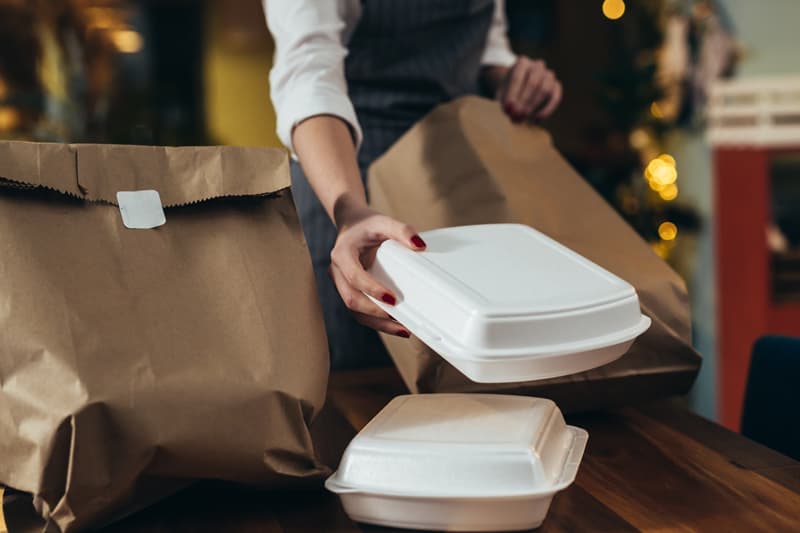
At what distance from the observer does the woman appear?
101cm

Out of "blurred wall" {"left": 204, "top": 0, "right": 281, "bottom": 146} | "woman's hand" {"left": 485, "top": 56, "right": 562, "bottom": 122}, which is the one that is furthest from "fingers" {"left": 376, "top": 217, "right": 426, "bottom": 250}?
"blurred wall" {"left": 204, "top": 0, "right": 281, "bottom": 146}

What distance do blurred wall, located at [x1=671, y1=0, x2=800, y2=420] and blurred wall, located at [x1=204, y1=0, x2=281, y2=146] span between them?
14.6ft

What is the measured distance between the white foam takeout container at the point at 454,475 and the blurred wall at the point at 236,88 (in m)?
6.73

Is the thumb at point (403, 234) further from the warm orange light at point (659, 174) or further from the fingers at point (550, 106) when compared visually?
the warm orange light at point (659, 174)

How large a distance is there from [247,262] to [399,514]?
231 mm

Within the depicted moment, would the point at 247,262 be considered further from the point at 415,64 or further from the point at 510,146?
the point at 415,64

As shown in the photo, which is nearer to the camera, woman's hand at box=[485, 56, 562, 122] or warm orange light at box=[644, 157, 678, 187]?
woman's hand at box=[485, 56, 562, 122]

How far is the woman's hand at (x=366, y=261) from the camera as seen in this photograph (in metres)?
0.75

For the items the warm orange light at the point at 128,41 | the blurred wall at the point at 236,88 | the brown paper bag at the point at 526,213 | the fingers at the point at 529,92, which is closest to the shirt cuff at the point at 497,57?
the fingers at the point at 529,92

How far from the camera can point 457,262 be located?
73 centimetres

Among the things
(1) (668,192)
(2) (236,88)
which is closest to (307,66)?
(1) (668,192)

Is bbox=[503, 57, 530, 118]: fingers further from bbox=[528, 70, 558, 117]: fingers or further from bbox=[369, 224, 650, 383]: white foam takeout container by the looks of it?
bbox=[369, 224, 650, 383]: white foam takeout container

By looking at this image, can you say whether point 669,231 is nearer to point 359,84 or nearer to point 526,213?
point 359,84

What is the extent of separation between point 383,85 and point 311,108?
0.27 meters
